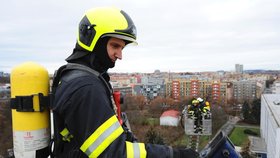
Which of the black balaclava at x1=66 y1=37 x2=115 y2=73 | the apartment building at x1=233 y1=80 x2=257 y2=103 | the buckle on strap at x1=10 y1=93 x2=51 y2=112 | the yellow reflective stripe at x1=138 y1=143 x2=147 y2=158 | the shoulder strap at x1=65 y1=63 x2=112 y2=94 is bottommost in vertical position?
the apartment building at x1=233 y1=80 x2=257 y2=103

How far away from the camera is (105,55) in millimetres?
1719

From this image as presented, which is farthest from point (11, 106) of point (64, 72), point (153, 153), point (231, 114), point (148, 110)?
point (231, 114)

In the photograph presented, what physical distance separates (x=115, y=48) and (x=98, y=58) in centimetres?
12

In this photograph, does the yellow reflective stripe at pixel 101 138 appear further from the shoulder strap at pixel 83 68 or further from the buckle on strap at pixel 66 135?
the shoulder strap at pixel 83 68

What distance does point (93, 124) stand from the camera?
1409 millimetres

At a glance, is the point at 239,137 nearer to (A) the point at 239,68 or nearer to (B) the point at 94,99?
(B) the point at 94,99

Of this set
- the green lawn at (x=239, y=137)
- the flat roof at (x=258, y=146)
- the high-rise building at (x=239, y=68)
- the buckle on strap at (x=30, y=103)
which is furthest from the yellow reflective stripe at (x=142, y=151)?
the high-rise building at (x=239, y=68)

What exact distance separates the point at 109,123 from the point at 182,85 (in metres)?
60.2

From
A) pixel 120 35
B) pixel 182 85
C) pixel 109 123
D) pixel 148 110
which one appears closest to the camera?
pixel 109 123

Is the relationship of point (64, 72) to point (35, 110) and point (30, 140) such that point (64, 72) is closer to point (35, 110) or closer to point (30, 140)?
point (35, 110)

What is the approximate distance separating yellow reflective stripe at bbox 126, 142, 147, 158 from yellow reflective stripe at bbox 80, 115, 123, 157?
0.09 meters

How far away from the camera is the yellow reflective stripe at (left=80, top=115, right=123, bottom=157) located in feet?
4.56

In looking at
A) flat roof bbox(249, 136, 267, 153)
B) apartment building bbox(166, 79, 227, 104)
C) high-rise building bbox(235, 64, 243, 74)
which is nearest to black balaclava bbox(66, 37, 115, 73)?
flat roof bbox(249, 136, 267, 153)

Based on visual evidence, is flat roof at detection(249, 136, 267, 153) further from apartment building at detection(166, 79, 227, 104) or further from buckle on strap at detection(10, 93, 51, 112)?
buckle on strap at detection(10, 93, 51, 112)
